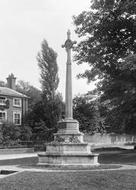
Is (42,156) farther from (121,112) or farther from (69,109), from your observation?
(121,112)

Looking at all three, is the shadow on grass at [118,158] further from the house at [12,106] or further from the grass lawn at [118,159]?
the house at [12,106]

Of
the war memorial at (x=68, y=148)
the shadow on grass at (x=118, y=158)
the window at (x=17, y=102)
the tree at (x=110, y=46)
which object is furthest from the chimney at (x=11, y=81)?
the war memorial at (x=68, y=148)

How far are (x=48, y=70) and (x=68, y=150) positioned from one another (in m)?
48.3

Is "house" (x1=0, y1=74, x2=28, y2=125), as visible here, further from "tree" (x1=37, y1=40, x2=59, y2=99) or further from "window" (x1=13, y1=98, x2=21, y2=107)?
"tree" (x1=37, y1=40, x2=59, y2=99)

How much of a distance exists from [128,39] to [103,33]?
76.0 inches

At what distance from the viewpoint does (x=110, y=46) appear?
33594mm

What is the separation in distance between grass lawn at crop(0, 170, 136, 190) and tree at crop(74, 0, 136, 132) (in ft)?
51.3

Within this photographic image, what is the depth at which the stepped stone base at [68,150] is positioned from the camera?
72.0 feet

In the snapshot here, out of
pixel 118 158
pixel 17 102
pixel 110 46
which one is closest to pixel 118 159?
pixel 118 158

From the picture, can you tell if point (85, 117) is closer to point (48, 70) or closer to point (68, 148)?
point (48, 70)

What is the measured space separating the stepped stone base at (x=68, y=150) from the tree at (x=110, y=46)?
8894mm

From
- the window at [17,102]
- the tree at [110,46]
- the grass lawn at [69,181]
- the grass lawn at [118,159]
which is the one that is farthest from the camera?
the window at [17,102]

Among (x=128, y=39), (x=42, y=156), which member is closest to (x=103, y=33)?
(x=128, y=39)

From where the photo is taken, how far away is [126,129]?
36469mm
